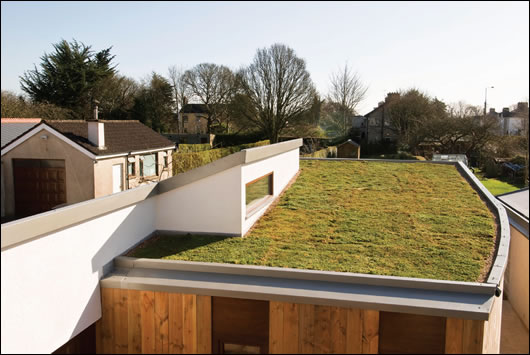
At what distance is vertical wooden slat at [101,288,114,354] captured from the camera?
511 centimetres

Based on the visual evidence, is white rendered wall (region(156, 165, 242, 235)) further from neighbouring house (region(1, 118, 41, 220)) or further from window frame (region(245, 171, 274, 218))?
neighbouring house (region(1, 118, 41, 220))

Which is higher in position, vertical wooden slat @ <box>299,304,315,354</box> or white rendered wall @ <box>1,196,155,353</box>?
white rendered wall @ <box>1,196,155,353</box>

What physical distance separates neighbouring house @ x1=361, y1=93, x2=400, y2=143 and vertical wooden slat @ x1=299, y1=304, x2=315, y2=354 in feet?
108

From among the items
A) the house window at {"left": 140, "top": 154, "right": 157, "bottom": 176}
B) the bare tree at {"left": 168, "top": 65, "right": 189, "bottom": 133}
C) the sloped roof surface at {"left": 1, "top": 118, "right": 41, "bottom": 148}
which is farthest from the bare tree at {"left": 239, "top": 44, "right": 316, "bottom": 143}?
the sloped roof surface at {"left": 1, "top": 118, "right": 41, "bottom": 148}

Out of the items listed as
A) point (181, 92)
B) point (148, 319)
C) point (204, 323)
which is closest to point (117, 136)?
point (148, 319)

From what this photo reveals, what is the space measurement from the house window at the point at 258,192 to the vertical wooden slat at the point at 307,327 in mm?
2912

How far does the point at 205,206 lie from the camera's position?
22.5 ft

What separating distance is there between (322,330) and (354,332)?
353 mm

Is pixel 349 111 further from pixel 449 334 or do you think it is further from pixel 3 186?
pixel 449 334

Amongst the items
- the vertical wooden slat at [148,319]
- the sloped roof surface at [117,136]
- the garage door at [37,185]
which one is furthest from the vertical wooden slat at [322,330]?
the sloped roof surface at [117,136]

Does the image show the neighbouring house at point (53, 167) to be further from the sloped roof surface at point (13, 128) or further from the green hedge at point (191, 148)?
the green hedge at point (191, 148)

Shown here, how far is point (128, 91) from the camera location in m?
27.4

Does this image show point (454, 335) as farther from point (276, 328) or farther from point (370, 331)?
point (276, 328)

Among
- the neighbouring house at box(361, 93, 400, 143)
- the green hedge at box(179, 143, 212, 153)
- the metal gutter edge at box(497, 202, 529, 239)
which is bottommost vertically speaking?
the metal gutter edge at box(497, 202, 529, 239)
